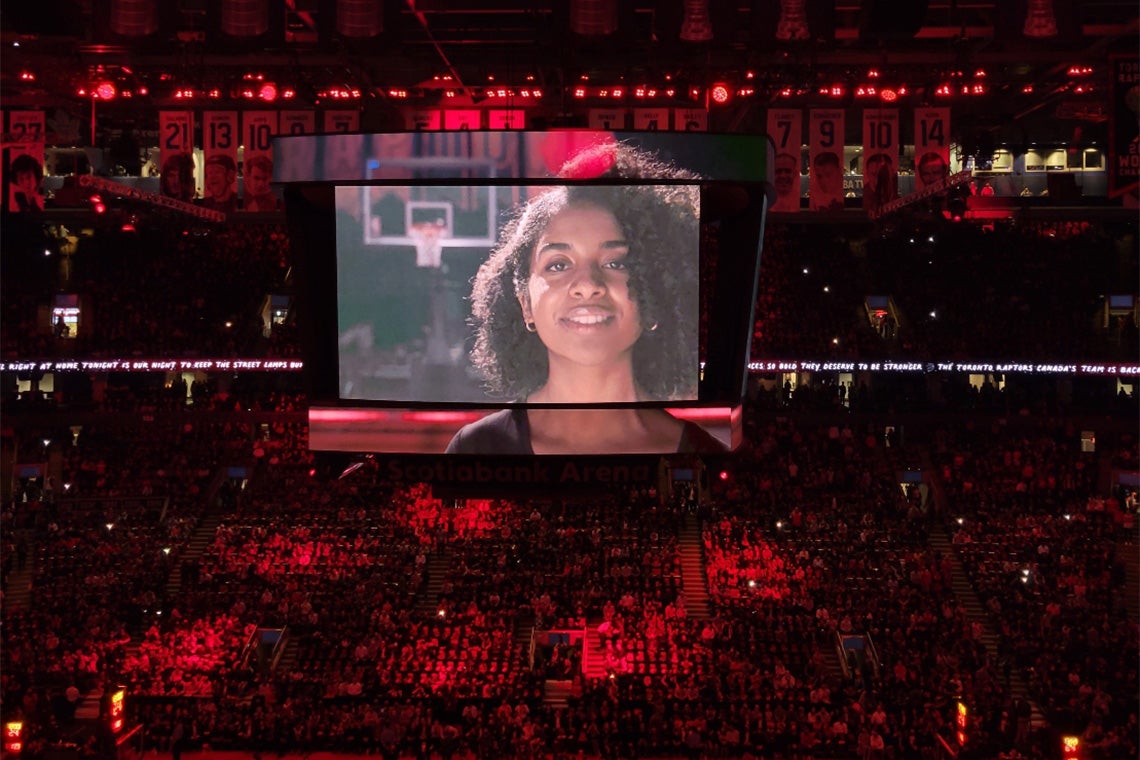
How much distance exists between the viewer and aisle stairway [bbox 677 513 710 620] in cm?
2566

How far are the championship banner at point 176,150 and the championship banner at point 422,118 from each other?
3759 mm

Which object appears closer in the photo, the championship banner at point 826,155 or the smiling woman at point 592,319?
the smiling woman at point 592,319

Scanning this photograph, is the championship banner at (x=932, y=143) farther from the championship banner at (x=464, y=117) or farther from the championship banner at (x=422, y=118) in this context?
the championship banner at (x=422, y=118)

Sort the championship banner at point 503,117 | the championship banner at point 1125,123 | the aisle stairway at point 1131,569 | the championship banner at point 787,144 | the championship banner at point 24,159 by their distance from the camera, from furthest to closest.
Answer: the aisle stairway at point 1131,569 → the championship banner at point 503,117 → the championship banner at point 24,159 → the championship banner at point 787,144 → the championship banner at point 1125,123

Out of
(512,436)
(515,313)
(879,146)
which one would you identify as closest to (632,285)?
(515,313)

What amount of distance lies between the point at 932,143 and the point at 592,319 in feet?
33.6

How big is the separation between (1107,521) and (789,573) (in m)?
7.86

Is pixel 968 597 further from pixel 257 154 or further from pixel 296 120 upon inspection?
pixel 257 154

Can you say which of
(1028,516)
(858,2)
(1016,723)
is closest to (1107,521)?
(1028,516)

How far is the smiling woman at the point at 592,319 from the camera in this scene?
10688 mm

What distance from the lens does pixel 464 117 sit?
19984 mm

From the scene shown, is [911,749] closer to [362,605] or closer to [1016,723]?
[1016,723]

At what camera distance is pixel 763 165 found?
34.4ft

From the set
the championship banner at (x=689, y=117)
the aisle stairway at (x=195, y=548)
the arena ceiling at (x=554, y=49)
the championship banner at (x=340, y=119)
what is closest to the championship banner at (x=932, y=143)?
the arena ceiling at (x=554, y=49)
